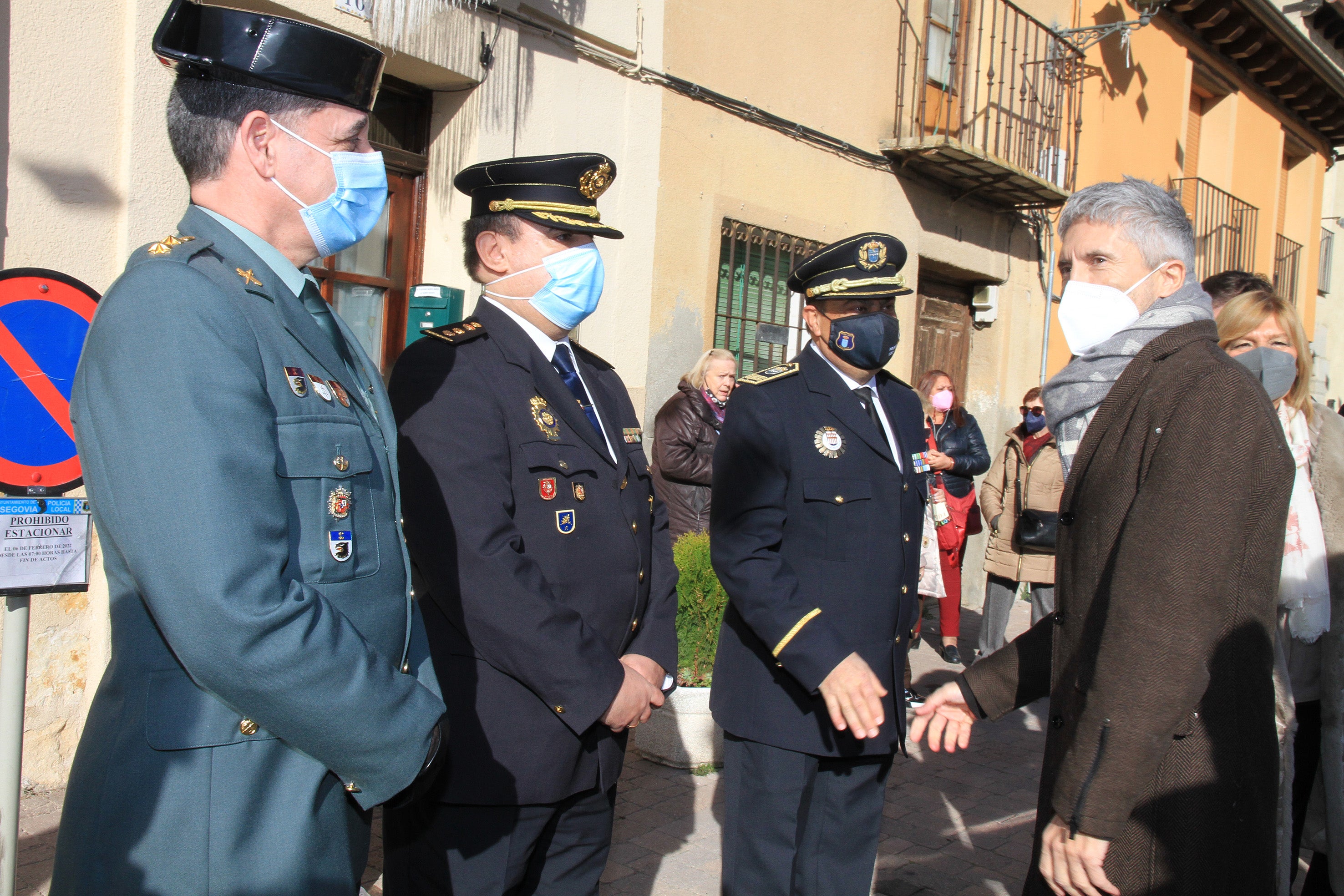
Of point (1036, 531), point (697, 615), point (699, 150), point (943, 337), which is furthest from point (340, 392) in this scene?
point (943, 337)

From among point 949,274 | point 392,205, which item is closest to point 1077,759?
point 392,205

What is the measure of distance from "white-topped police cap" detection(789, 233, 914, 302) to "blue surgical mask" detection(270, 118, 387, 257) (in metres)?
1.53

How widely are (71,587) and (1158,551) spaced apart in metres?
2.52

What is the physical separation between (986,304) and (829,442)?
8.15 m

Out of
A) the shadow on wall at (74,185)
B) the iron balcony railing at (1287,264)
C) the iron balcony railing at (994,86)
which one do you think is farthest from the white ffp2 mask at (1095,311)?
the iron balcony railing at (1287,264)

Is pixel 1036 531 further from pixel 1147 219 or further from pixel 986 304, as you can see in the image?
pixel 986 304

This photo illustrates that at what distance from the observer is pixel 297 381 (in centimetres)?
155

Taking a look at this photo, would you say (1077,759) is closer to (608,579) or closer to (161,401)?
(608,579)

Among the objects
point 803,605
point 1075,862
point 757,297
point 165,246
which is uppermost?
point 757,297

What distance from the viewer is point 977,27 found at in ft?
31.0

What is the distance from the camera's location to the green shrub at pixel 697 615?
187 inches

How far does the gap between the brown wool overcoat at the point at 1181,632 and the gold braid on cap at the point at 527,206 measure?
1.40 m

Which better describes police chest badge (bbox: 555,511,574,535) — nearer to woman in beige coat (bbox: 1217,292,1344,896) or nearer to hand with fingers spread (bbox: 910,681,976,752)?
hand with fingers spread (bbox: 910,681,976,752)

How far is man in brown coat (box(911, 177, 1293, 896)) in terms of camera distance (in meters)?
1.70
